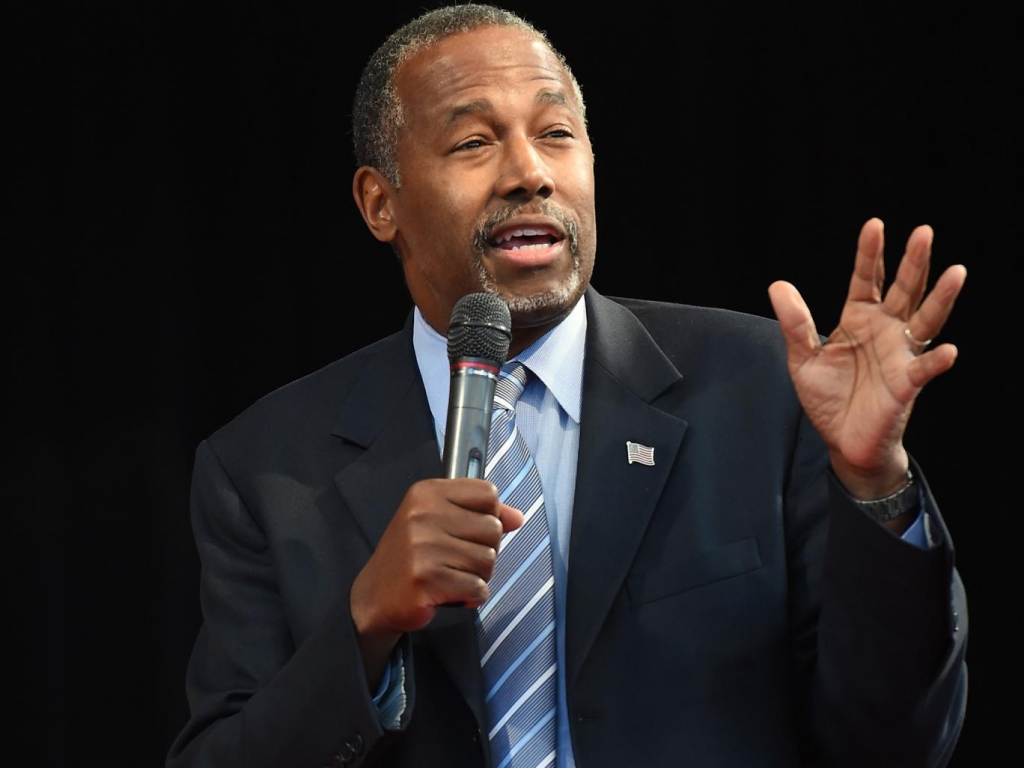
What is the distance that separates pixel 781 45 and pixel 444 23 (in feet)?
3.60

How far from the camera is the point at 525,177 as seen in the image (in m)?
2.15

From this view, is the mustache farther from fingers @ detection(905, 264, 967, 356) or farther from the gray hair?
fingers @ detection(905, 264, 967, 356)

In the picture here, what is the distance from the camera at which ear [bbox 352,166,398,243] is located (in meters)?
2.44

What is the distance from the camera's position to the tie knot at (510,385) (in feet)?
6.95

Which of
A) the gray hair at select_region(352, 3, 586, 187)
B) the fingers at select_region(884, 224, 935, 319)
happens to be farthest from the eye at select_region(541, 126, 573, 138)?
the fingers at select_region(884, 224, 935, 319)

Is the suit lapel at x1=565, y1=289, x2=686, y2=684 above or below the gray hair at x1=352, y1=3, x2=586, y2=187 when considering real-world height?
below

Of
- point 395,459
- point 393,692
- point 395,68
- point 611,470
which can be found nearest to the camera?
point 393,692

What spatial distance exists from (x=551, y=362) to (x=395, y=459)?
0.27m

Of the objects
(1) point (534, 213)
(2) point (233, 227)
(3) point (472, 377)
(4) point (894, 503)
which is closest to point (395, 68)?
(1) point (534, 213)

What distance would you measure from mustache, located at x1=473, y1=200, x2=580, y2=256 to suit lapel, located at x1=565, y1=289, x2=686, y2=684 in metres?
0.15

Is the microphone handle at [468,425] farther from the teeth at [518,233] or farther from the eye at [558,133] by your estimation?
the eye at [558,133]

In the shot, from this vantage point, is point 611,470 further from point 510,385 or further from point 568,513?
point 510,385

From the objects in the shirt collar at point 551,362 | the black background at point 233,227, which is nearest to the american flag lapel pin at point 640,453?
the shirt collar at point 551,362

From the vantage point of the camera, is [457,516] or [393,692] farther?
[393,692]
